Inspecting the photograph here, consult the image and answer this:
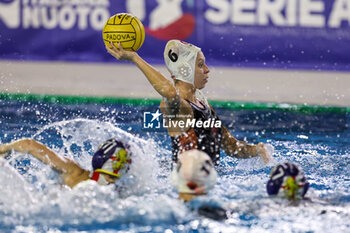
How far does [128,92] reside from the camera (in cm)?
743

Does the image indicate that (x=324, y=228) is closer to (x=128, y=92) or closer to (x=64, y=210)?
(x=64, y=210)

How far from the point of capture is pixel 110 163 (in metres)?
3.30

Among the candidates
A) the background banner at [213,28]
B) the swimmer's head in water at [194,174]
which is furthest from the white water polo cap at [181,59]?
the background banner at [213,28]

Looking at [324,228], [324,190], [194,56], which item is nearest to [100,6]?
[194,56]

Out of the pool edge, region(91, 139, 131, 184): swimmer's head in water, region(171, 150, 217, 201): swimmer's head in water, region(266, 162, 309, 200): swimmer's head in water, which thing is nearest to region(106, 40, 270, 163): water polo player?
region(91, 139, 131, 184): swimmer's head in water

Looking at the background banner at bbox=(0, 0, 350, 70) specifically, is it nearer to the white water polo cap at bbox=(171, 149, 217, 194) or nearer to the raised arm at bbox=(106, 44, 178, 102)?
the raised arm at bbox=(106, 44, 178, 102)

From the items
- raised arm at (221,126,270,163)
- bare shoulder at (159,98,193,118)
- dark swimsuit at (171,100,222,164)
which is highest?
bare shoulder at (159,98,193,118)

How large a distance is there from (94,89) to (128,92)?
0.43 meters

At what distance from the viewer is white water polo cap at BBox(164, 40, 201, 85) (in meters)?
4.02

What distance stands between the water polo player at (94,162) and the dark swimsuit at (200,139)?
24.0 inches

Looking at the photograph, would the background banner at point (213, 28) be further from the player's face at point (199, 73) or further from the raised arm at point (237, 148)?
the player's face at point (199, 73)

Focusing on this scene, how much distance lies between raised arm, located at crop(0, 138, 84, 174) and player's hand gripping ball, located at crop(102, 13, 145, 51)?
820 mm

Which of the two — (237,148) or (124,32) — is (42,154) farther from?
(237,148)

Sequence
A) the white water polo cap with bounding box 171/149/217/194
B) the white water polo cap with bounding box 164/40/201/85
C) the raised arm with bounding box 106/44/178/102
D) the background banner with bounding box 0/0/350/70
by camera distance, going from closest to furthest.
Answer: the white water polo cap with bounding box 171/149/217/194 < the raised arm with bounding box 106/44/178/102 < the white water polo cap with bounding box 164/40/201/85 < the background banner with bounding box 0/0/350/70
